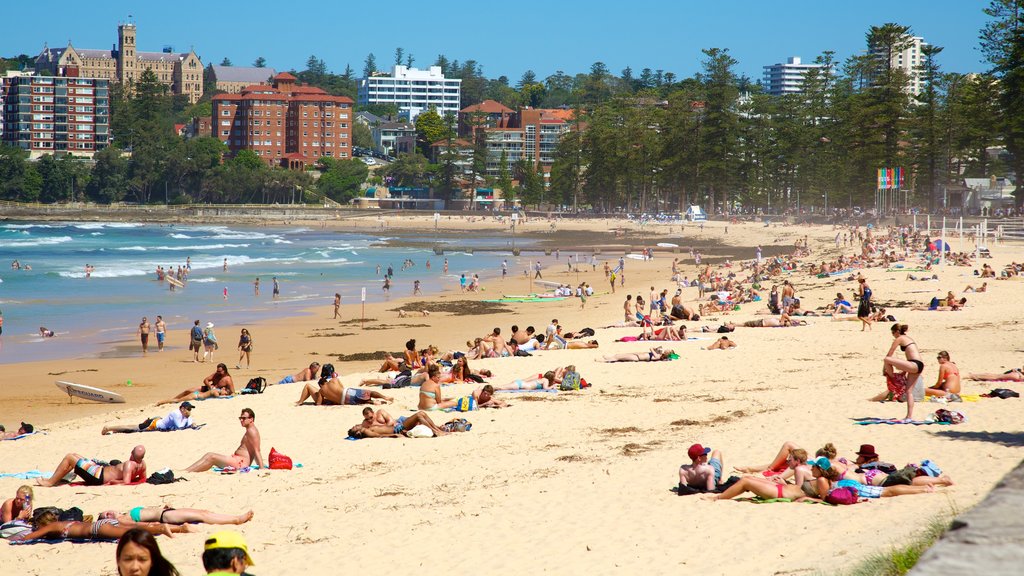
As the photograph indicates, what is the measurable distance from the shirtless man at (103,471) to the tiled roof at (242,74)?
173908mm

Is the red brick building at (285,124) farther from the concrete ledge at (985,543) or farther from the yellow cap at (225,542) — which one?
the concrete ledge at (985,543)

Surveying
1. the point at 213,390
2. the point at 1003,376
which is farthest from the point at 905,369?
the point at 213,390

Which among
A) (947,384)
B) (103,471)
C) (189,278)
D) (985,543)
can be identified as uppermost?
(985,543)

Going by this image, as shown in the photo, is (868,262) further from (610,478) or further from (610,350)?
(610,478)

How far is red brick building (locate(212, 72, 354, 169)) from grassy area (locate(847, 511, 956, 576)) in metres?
123

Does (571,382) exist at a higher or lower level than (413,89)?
lower

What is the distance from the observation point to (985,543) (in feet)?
6.57

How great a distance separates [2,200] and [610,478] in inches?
4600

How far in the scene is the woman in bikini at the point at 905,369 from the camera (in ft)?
31.6

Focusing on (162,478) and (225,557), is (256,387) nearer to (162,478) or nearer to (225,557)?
(162,478)

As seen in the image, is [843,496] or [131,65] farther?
[131,65]

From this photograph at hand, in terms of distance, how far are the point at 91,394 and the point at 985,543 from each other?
14.9 metres

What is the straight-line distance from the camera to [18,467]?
404 inches

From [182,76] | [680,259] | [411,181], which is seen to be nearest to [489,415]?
[680,259]
